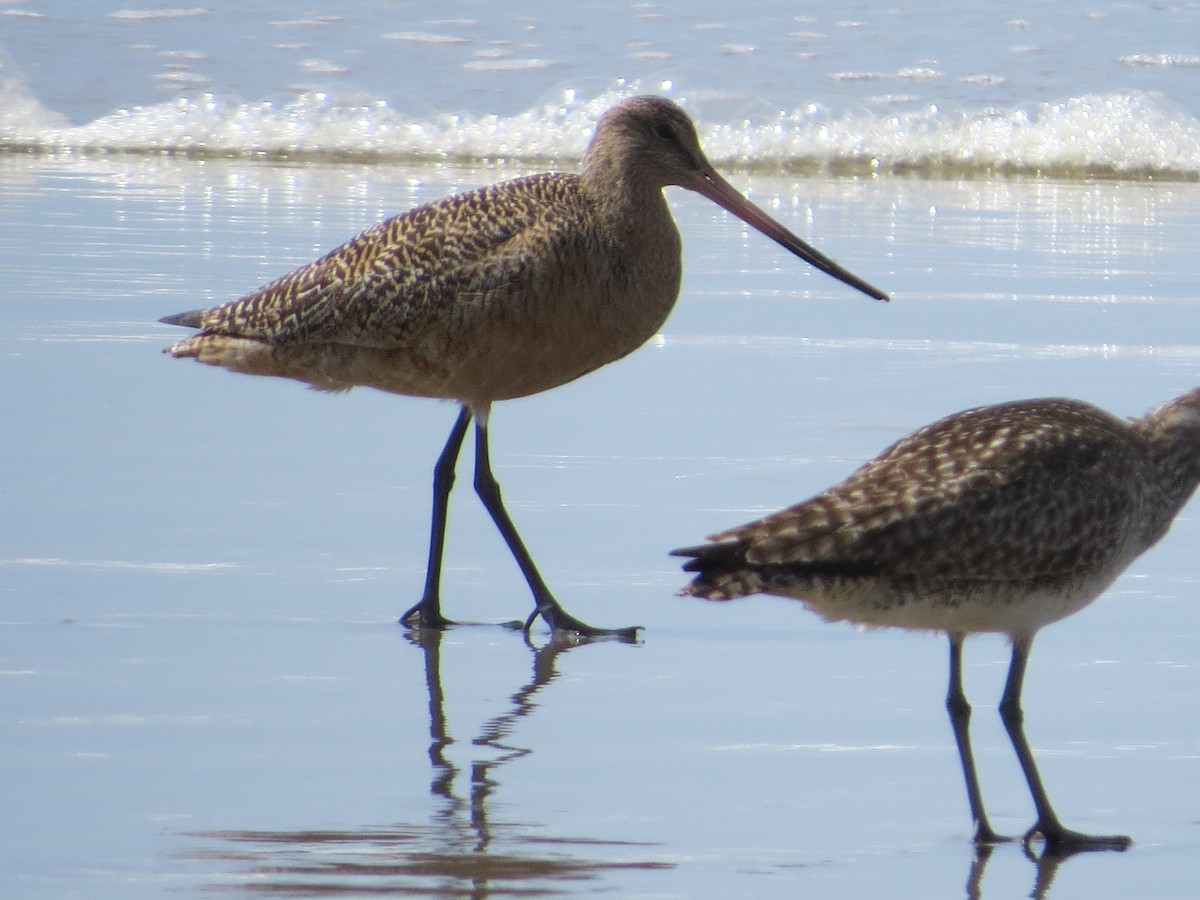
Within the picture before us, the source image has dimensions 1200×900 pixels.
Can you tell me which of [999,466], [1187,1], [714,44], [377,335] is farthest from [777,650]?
[1187,1]

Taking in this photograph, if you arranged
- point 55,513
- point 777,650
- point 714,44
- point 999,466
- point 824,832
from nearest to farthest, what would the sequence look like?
1. point 824,832
2. point 999,466
3. point 777,650
4. point 55,513
5. point 714,44

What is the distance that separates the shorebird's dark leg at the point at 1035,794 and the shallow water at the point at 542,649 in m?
0.05

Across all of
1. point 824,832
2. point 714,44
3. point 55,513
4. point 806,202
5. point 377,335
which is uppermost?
point 714,44

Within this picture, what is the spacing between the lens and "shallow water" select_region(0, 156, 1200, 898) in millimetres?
3676

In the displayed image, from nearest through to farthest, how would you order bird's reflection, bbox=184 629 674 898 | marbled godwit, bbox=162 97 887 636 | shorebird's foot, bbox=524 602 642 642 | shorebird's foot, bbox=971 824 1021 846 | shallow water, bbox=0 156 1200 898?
1. bird's reflection, bbox=184 629 674 898
2. shallow water, bbox=0 156 1200 898
3. shorebird's foot, bbox=971 824 1021 846
4. shorebird's foot, bbox=524 602 642 642
5. marbled godwit, bbox=162 97 887 636

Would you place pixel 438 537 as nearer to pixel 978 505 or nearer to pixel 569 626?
pixel 569 626

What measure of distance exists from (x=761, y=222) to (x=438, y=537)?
1580 millimetres

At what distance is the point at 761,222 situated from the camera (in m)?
6.43

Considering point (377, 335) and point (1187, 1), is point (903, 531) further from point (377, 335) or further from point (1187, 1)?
point (1187, 1)

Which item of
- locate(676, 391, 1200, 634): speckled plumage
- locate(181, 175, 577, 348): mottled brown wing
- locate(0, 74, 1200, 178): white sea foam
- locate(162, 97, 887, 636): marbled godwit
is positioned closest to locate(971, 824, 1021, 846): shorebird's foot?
locate(676, 391, 1200, 634): speckled plumage

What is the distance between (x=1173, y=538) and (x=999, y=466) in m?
2.11

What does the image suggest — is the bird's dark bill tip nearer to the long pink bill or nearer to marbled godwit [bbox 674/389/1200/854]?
the long pink bill

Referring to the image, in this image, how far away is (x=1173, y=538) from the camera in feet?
19.6

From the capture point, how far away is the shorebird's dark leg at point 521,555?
5227mm
